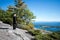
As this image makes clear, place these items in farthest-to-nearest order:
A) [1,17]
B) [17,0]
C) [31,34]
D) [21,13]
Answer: [17,0], [21,13], [1,17], [31,34]

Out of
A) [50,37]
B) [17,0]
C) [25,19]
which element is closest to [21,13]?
[25,19]

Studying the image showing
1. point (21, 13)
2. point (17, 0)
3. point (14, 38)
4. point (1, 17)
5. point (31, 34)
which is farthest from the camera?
point (17, 0)

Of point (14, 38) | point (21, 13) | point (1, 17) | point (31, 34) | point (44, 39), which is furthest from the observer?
point (21, 13)

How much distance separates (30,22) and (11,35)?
45.8ft

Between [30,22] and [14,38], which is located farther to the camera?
[30,22]

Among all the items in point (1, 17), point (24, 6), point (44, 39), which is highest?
point (24, 6)

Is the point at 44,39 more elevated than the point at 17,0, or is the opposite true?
the point at 17,0

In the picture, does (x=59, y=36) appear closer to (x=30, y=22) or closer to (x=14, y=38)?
(x=14, y=38)

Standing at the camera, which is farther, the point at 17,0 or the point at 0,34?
the point at 17,0

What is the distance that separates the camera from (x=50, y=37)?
16.9m

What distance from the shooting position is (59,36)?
55.3 feet

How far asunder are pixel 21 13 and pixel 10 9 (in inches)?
90.1

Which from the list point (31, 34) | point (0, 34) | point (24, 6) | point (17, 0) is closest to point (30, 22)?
point (24, 6)

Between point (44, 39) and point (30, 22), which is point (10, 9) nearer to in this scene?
point (30, 22)
